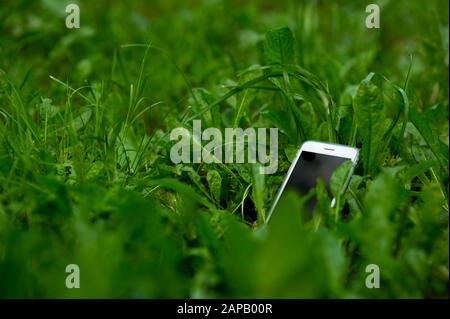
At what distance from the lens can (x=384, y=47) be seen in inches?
129

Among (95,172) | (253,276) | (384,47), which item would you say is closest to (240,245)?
(253,276)

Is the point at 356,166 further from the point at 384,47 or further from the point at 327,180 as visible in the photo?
the point at 384,47

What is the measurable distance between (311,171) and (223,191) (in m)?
0.25

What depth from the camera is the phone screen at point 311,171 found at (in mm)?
1646

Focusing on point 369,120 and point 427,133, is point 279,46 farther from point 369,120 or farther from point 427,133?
point 427,133

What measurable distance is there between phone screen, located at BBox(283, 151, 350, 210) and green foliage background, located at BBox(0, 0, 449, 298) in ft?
0.23

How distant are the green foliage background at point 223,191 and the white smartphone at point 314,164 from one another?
0.22 feet

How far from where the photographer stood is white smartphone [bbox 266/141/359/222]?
1650mm

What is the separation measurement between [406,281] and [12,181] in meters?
0.86

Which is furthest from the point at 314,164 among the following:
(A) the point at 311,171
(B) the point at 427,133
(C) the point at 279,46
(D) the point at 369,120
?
(C) the point at 279,46

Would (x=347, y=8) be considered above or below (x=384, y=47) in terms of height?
above

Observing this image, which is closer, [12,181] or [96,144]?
[12,181]

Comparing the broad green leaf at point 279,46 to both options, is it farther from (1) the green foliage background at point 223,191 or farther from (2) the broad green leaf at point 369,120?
(2) the broad green leaf at point 369,120

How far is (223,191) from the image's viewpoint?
180 cm
